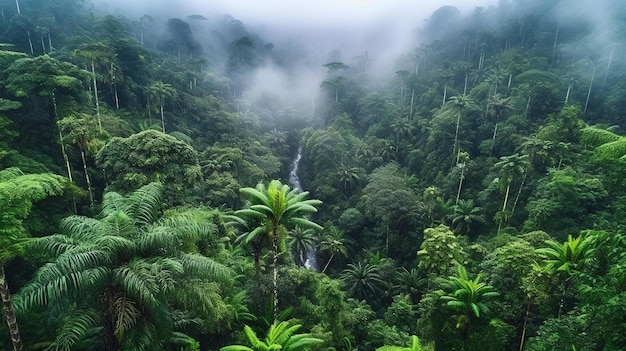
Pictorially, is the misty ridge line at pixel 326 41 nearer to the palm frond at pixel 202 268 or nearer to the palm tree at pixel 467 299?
the palm tree at pixel 467 299

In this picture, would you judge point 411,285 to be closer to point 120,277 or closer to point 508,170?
point 508,170

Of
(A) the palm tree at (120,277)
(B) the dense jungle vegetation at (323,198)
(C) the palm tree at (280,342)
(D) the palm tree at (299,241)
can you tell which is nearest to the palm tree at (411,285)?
(B) the dense jungle vegetation at (323,198)

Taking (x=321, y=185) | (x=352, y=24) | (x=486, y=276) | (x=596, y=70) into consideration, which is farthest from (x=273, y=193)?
(x=352, y=24)

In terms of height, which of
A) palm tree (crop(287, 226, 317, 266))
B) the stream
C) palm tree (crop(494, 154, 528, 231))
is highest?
palm tree (crop(494, 154, 528, 231))

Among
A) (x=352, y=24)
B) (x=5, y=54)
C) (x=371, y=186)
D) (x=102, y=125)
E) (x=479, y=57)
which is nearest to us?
(x=5, y=54)

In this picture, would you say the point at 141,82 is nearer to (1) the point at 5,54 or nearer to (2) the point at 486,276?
(1) the point at 5,54

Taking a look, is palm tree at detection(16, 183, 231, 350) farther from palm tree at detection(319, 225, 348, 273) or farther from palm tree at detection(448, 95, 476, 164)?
palm tree at detection(448, 95, 476, 164)

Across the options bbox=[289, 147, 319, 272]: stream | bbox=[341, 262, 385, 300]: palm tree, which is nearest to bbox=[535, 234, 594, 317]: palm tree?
bbox=[341, 262, 385, 300]: palm tree
